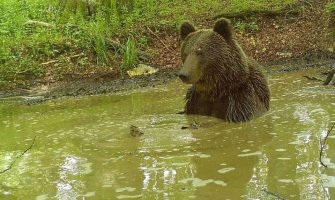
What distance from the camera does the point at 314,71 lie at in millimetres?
10688

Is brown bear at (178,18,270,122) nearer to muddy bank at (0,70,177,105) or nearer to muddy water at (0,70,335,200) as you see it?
muddy water at (0,70,335,200)

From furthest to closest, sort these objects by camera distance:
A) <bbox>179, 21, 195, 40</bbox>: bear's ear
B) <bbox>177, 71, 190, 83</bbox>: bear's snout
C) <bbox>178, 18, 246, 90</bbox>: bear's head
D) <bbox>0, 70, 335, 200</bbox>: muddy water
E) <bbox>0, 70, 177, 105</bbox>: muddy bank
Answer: <bbox>0, 70, 177, 105</bbox>: muddy bank
<bbox>179, 21, 195, 40</bbox>: bear's ear
<bbox>178, 18, 246, 90</bbox>: bear's head
<bbox>177, 71, 190, 83</bbox>: bear's snout
<bbox>0, 70, 335, 200</bbox>: muddy water

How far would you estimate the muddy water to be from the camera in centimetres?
386

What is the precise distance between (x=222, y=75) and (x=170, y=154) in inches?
77.1

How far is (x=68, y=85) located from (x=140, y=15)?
4.86 m

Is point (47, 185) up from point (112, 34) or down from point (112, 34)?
down

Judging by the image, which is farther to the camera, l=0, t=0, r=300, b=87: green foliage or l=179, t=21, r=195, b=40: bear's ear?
l=0, t=0, r=300, b=87: green foliage

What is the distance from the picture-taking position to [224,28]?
663 centimetres

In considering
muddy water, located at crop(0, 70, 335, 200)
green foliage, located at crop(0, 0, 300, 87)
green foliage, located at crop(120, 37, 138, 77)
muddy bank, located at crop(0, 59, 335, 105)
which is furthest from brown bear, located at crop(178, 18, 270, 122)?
green foliage, located at crop(0, 0, 300, 87)

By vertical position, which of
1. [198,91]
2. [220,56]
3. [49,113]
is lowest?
[49,113]

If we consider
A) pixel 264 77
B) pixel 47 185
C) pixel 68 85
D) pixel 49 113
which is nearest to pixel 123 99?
pixel 49 113

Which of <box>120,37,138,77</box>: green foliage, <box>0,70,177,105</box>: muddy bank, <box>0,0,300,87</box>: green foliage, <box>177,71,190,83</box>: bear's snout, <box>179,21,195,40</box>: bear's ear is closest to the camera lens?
<box>177,71,190,83</box>: bear's snout

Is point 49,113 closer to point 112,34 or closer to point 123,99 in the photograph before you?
point 123,99

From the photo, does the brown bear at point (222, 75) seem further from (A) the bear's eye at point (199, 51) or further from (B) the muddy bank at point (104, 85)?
(B) the muddy bank at point (104, 85)
